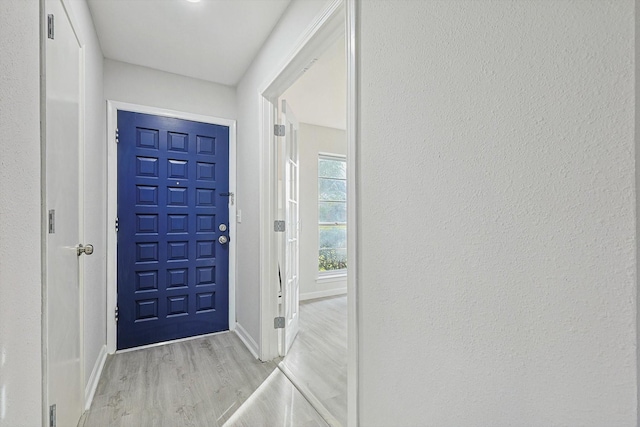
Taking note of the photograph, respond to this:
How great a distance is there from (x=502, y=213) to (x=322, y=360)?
2.01m

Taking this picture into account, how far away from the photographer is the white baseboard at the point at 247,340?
242 cm

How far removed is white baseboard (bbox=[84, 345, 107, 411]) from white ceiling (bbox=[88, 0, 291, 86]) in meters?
2.35

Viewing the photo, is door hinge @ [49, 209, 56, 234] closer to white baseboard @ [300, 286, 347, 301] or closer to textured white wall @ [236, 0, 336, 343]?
textured white wall @ [236, 0, 336, 343]

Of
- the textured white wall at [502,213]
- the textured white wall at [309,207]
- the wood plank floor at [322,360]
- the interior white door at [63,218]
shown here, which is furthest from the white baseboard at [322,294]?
the textured white wall at [502,213]

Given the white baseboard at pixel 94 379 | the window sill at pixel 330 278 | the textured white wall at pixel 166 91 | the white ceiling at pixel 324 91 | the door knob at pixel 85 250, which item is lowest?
the white baseboard at pixel 94 379

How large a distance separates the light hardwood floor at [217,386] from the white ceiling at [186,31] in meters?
2.45

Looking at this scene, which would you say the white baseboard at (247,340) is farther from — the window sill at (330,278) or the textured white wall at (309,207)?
the window sill at (330,278)

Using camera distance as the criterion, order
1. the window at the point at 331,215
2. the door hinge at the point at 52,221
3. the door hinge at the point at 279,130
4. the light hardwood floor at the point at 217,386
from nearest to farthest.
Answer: the door hinge at the point at 52,221 → the light hardwood floor at the point at 217,386 → the door hinge at the point at 279,130 → the window at the point at 331,215

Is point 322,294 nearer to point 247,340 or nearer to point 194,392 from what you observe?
point 247,340

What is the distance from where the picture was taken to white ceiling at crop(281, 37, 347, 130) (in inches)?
101

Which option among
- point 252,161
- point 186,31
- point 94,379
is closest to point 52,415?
point 94,379

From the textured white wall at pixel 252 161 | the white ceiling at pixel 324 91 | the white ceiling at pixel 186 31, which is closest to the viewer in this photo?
the white ceiling at pixel 186 31

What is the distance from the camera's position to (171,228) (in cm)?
273

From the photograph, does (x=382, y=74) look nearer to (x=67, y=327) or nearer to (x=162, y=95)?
(x=67, y=327)
